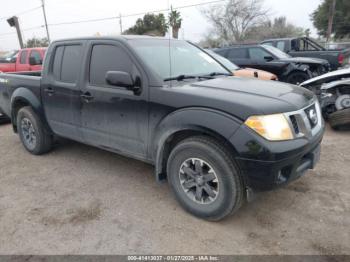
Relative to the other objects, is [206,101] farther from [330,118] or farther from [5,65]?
[5,65]

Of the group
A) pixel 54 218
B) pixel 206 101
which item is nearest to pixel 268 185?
pixel 206 101

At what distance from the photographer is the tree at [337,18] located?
1480 inches

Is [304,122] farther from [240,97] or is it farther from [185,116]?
[185,116]

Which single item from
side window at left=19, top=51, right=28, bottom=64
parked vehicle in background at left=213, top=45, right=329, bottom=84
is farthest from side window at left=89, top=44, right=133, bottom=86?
side window at left=19, top=51, right=28, bottom=64

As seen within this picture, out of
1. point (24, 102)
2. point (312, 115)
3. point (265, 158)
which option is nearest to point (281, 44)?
point (312, 115)

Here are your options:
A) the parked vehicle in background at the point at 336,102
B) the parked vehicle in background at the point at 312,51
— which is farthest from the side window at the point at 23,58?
the parked vehicle in background at the point at 336,102

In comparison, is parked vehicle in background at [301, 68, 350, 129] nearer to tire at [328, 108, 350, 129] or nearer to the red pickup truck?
tire at [328, 108, 350, 129]

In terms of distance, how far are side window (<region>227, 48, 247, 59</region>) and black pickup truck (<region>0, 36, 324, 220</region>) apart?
21.3ft

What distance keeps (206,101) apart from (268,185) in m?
0.91

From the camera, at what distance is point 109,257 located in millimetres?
2582

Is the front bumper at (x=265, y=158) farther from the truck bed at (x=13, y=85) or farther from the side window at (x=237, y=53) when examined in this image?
the side window at (x=237, y=53)

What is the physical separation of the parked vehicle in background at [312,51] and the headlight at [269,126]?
9.15m

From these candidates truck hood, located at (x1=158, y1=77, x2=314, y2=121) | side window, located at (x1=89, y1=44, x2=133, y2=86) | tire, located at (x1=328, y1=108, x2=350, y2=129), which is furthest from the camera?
tire, located at (x1=328, y1=108, x2=350, y2=129)

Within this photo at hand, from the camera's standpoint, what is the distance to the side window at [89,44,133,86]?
11.4ft
